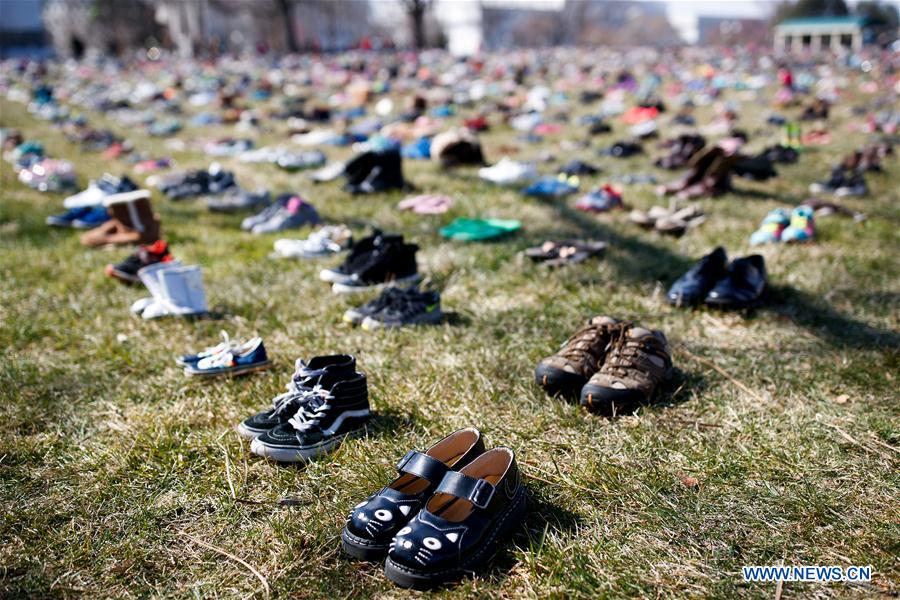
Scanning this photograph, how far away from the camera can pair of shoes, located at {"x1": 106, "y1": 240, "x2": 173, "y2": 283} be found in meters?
5.03

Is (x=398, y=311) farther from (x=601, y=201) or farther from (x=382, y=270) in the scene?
(x=601, y=201)

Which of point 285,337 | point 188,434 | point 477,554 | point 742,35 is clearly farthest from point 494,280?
point 742,35

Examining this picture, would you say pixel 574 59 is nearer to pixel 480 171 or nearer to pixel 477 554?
pixel 480 171

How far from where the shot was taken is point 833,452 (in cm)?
272

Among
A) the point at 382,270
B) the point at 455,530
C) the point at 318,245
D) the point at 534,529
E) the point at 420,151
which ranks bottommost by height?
the point at 534,529

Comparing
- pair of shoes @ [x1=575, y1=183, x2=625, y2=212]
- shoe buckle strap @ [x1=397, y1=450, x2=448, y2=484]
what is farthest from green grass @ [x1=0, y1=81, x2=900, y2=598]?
pair of shoes @ [x1=575, y1=183, x2=625, y2=212]

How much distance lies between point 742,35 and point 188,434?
82.7m

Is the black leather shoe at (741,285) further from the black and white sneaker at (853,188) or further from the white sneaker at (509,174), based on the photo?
the white sneaker at (509,174)

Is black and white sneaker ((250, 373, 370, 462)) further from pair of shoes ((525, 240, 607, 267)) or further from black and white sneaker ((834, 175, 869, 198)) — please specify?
black and white sneaker ((834, 175, 869, 198))

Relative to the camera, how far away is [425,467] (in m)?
2.25

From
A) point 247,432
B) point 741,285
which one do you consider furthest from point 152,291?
point 741,285

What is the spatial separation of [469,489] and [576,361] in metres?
1.22

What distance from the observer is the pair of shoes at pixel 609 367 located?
3010mm

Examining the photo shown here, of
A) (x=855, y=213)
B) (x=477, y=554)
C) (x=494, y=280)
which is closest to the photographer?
(x=477, y=554)
